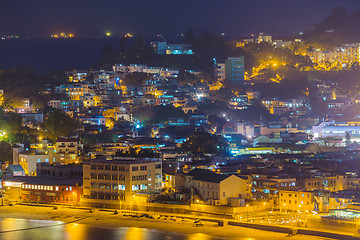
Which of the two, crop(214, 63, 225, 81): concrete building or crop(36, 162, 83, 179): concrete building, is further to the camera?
crop(214, 63, 225, 81): concrete building

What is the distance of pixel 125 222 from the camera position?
22.7 metres

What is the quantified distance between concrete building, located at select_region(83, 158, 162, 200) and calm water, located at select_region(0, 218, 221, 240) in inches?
105

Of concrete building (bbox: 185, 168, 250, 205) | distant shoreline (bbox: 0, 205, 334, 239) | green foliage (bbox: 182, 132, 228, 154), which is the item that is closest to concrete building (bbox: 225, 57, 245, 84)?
green foliage (bbox: 182, 132, 228, 154)

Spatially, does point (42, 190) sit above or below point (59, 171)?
below

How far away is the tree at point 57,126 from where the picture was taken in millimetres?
→ 35656

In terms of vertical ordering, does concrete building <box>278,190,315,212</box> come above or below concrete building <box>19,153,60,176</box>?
below

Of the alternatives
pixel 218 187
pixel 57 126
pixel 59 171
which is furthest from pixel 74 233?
pixel 57 126

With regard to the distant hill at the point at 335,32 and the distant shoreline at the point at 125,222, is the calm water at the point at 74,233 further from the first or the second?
the distant hill at the point at 335,32

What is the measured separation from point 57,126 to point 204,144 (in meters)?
7.07

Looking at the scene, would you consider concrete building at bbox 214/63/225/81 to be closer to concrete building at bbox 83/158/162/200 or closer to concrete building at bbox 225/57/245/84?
concrete building at bbox 225/57/245/84

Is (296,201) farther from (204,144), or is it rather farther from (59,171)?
(204,144)

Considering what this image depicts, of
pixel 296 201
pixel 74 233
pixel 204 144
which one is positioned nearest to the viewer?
pixel 74 233

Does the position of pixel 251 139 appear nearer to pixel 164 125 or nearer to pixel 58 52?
pixel 164 125

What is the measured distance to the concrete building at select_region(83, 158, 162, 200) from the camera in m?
24.7
